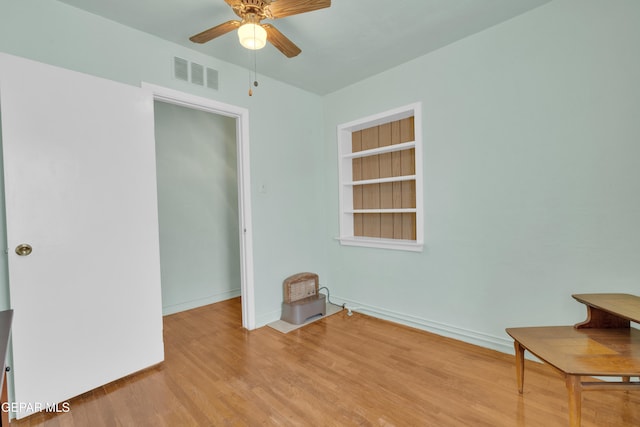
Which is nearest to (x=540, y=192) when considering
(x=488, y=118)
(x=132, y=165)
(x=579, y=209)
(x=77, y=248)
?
(x=579, y=209)

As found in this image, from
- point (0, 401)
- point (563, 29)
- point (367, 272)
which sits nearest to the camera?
point (0, 401)

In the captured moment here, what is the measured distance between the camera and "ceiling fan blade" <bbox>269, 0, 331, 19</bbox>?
1.63 meters

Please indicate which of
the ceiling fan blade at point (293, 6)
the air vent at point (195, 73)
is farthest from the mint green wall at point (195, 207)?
the ceiling fan blade at point (293, 6)

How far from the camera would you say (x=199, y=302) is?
3621mm

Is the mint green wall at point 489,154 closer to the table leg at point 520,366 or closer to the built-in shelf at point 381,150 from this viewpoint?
the built-in shelf at point 381,150

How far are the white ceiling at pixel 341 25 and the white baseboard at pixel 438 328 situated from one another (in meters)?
2.35

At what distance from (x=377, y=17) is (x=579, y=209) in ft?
6.08

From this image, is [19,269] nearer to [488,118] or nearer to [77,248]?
[77,248]

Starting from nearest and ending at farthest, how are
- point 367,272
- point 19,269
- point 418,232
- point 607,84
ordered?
point 19,269
point 607,84
point 418,232
point 367,272

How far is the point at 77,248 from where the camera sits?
1.90m

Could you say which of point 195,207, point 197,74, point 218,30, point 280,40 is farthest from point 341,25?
point 195,207

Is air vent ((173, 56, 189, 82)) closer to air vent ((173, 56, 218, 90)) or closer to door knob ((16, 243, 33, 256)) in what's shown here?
air vent ((173, 56, 218, 90))

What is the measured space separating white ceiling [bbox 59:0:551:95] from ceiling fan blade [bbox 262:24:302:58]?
9.0 inches

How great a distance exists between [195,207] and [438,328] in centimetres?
291
